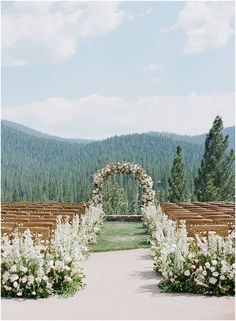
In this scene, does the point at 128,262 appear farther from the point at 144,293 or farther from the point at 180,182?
the point at 180,182

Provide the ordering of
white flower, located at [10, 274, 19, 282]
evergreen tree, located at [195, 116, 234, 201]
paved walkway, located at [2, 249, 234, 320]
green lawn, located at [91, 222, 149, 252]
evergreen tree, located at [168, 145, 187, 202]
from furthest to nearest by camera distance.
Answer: evergreen tree, located at [168, 145, 187, 202]
evergreen tree, located at [195, 116, 234, 201]
green lawn, located at [91, 222, 149, 252]
white flower, located at [10, 274, 19, 282]
paved walkway, located at [2, 249, 234, 320]

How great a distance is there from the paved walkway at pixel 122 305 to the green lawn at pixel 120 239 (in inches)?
188

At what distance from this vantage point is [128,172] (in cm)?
2530

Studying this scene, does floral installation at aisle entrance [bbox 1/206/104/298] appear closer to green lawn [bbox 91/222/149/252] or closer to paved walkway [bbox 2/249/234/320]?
paved walkway [bbox 2/249/234/320]

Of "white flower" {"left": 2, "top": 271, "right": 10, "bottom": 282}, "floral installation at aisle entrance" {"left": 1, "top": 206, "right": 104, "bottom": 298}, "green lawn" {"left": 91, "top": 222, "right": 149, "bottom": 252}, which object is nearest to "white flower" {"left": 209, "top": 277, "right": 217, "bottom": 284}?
"floral installation at aisle entrance" {"left": 1, "top": 206, "right": 104, "bottom": 298}

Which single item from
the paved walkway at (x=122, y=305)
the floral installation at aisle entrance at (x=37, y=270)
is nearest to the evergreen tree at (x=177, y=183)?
the paved walkway at (x=122, y=305)

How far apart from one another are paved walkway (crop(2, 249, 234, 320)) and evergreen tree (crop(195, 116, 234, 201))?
1822 inches

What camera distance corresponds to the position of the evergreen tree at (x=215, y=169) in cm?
5469

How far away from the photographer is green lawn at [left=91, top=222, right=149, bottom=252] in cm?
1420

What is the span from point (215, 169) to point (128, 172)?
32202mm

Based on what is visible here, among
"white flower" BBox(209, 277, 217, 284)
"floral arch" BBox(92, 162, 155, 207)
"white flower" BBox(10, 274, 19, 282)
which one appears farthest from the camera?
"floral arch" BBox(92, 162, 155, 207)

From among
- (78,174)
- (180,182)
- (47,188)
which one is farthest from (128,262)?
(78,174)

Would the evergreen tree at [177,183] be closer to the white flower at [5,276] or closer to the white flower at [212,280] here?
the white flower at [212,280]

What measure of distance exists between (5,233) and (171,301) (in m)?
3.60
